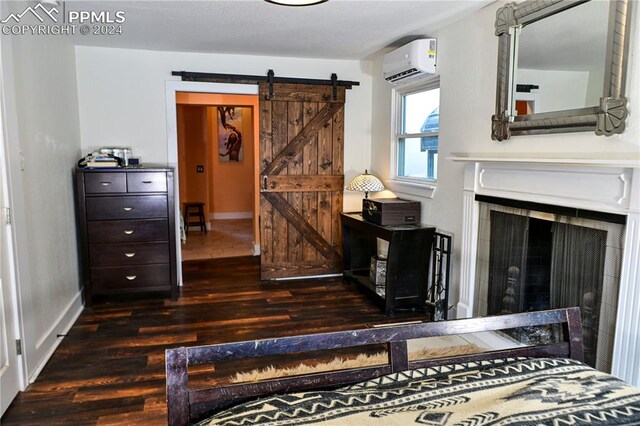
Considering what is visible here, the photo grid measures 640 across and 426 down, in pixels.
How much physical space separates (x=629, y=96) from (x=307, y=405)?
6.48 ft

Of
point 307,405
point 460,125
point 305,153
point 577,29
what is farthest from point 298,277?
point 307,405

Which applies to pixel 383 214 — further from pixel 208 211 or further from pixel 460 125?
pixel 208 211

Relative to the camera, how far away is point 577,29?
7.66 feet

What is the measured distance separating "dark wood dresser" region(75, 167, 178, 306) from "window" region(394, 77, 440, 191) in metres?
2.18

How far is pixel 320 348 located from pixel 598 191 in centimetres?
169

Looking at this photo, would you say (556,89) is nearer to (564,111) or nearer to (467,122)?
(564,111)

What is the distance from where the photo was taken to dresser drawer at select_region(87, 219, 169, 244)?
3.91 meters

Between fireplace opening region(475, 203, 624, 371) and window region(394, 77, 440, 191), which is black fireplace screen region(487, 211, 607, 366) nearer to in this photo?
fireplace opening region(475, 203, 624, 371)

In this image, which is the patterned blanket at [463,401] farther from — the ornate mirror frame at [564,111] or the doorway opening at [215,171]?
the doorway opening at [215,171]

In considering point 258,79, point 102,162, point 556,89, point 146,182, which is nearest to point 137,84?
point 102,162

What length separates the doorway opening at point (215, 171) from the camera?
305 inches

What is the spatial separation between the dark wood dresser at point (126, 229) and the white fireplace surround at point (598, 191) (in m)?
2.62

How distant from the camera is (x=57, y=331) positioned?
3197 mm

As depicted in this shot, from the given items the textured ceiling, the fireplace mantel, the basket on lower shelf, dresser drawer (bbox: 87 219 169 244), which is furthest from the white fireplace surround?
dresser drawer (bbox: 87 219 169 244)
